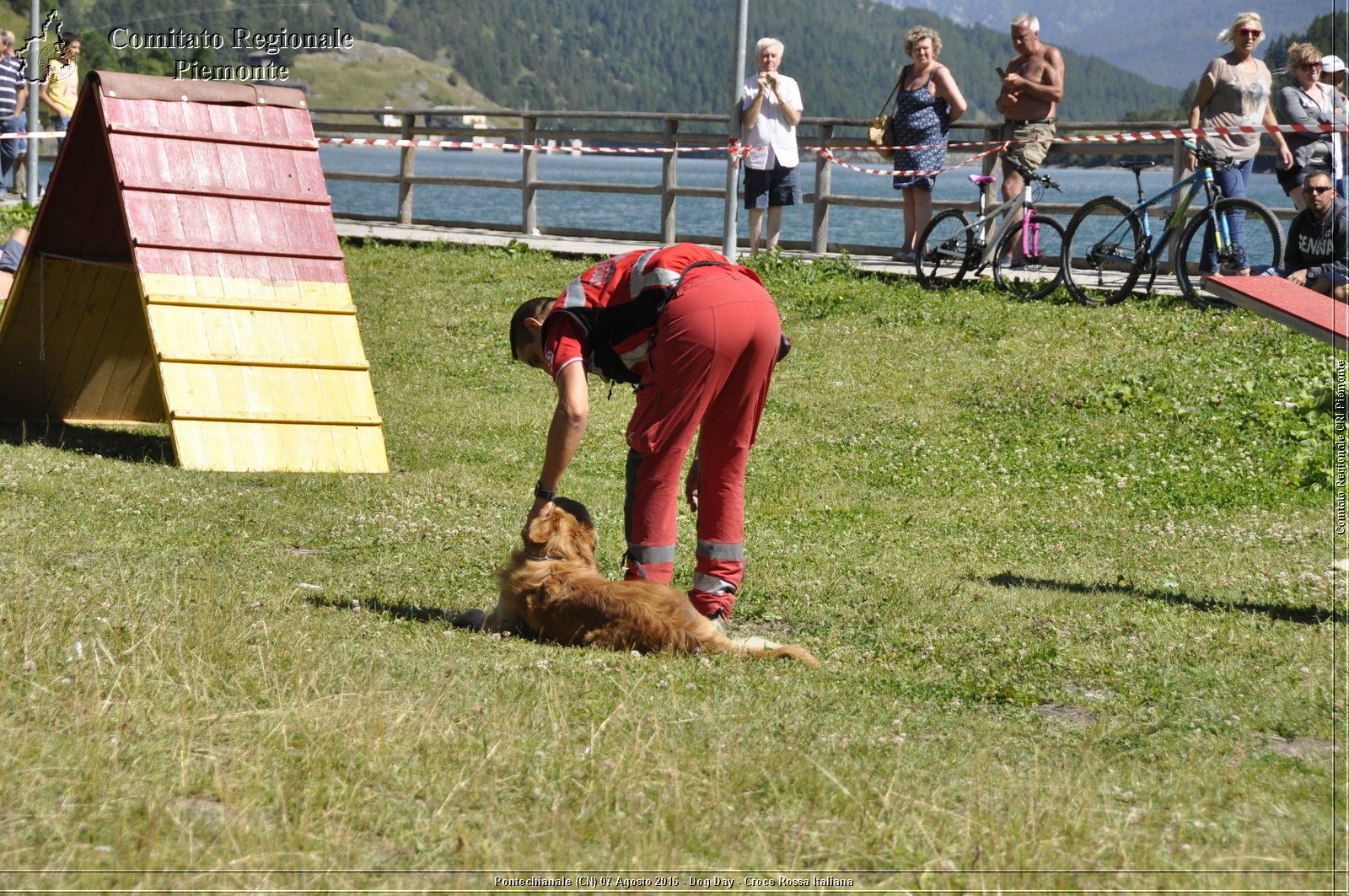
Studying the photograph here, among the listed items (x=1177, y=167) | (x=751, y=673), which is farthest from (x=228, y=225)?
(x=1177, y=167)

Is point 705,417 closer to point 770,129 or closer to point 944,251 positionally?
point 944,251

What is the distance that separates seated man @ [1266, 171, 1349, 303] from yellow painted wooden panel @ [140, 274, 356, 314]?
22.2 feet

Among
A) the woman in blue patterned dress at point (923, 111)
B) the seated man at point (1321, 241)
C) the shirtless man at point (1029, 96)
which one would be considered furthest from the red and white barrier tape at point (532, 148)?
the seated man at point (1321, 241)

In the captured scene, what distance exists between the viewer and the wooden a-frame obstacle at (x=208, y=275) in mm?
8812

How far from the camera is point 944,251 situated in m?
14.5

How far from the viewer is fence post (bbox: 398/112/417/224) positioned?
70.1ft

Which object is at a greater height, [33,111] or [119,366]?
[33,111]

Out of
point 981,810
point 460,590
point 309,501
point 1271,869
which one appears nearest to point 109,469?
point 309,501

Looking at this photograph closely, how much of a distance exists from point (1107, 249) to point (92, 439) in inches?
363

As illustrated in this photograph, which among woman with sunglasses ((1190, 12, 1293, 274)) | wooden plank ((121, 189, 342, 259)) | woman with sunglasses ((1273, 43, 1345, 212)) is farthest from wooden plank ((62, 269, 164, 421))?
woman with sunglasses ((1273, 43, 1345, 212))

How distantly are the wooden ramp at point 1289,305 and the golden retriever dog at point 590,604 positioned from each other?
7.87 ft

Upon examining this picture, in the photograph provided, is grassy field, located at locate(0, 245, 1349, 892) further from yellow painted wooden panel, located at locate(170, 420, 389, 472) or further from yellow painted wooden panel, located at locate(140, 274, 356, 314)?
yellow painted wooden panel, located at locate(140, 274, 356, 314)

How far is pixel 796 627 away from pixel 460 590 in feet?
4.95

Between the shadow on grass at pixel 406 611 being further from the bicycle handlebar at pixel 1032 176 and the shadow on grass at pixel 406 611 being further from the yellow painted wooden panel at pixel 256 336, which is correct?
the bicycle handlebar at pixel 1032 176
